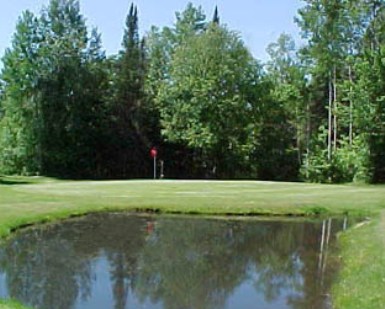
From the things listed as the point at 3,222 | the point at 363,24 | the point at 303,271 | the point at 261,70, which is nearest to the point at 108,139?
the point at 261,70

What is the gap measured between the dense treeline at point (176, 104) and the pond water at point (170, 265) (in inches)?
1271

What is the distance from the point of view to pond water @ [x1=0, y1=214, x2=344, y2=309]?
11617mm

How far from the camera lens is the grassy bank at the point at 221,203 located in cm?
1692

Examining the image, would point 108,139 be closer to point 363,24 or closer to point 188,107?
point 188,107

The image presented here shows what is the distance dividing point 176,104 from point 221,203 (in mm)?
31646

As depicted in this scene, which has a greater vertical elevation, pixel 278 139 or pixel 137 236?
pixel 278 139

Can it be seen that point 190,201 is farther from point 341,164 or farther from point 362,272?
point 341,164

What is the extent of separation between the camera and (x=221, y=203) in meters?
27.0

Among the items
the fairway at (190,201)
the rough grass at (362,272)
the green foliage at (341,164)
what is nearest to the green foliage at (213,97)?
the green foliage at (341,164)

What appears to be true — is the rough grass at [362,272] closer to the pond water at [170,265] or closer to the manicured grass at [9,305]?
the pond water at [170,265]

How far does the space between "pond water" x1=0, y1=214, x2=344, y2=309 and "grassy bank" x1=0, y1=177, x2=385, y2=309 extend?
82 centimetres

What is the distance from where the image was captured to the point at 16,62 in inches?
2192

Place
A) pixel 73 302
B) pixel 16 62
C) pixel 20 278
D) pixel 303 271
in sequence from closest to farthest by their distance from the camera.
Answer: pixel 73 302 → pixel 20 278 → pixel 303 271 → pixel 16 62

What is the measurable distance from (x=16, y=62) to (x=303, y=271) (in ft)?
153
